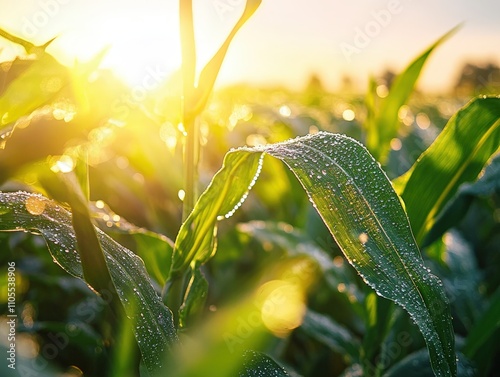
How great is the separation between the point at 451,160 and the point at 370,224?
1.63ft

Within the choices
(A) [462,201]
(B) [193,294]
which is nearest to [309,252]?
(A) [462,201]

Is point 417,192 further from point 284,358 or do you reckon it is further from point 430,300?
point 284,358

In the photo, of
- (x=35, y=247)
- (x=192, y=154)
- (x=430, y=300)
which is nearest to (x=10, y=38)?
(x=192, y=154)

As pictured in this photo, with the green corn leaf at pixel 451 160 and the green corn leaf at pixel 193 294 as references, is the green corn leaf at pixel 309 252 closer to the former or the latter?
the green corn leaf at pixel 451 160

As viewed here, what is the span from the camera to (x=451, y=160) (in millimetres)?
1126

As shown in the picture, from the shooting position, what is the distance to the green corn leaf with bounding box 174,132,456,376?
2.17ft

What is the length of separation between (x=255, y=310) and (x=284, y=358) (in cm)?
50

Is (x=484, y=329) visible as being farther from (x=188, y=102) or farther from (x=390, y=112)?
(x=188, y=102)

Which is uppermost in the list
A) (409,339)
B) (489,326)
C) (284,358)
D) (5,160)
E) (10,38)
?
(10,38)

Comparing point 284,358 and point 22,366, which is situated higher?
point 22,366

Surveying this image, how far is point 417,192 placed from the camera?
3.63 ft

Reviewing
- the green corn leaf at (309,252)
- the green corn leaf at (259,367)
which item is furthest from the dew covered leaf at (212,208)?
the green corn leaf at (309,252)

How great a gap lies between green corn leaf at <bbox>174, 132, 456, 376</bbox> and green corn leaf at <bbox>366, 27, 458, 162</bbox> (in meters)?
0.86

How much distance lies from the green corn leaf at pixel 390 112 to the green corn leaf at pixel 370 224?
2.84 feet
